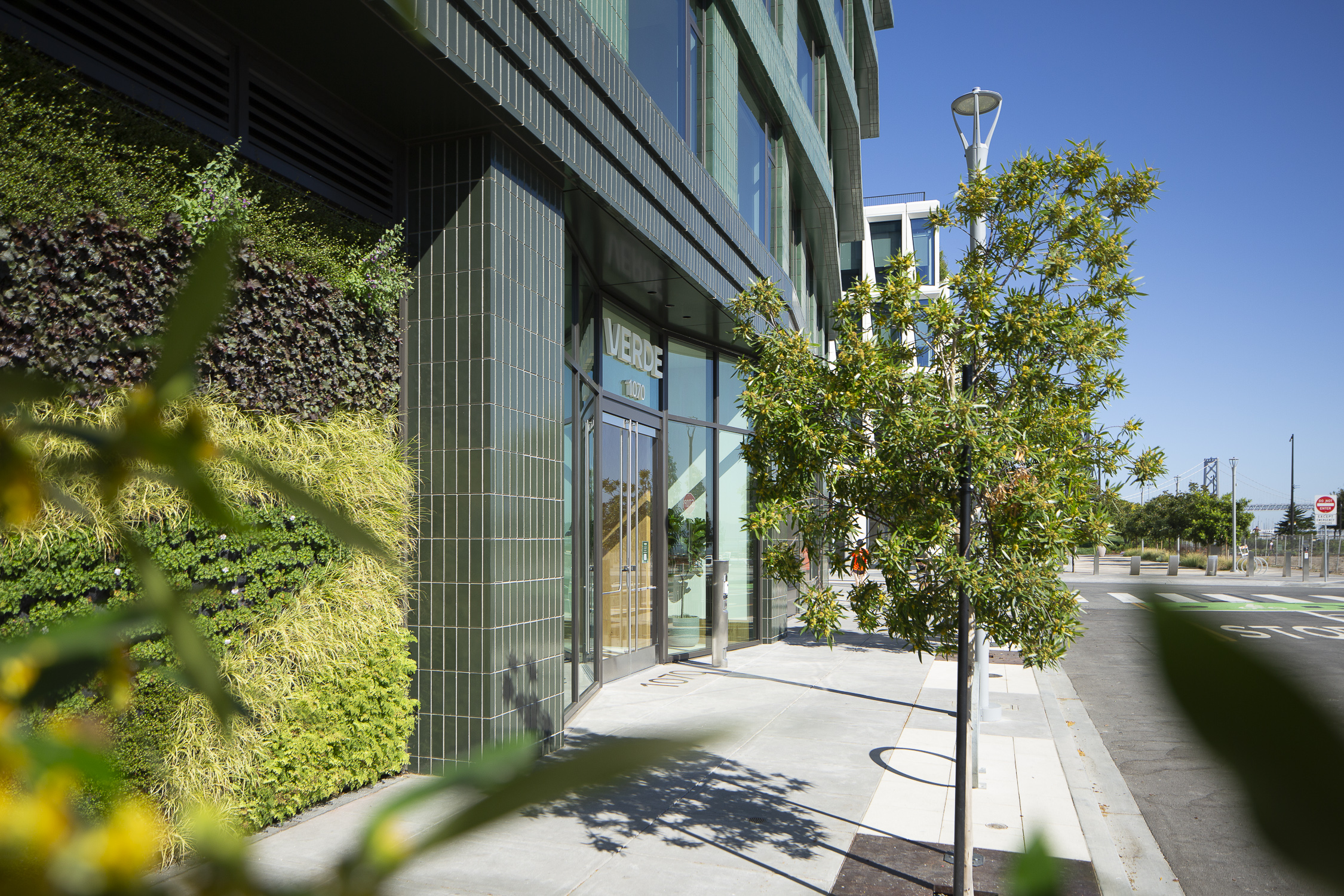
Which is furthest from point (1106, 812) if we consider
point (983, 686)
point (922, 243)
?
point (922, 243)

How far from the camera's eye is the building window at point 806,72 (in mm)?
15875

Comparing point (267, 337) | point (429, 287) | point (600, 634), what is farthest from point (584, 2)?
point (600, 634)

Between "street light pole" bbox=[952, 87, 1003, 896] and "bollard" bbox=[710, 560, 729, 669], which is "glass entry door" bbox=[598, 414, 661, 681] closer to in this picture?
"bollard" bbox=[710, 560, 729, 669]

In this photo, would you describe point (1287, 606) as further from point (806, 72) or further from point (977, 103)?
point (977, 103)

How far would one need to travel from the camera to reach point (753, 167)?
13383mm

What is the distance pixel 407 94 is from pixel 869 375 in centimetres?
369

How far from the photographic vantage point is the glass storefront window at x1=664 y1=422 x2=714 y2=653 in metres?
12.9

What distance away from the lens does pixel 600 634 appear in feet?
35.2

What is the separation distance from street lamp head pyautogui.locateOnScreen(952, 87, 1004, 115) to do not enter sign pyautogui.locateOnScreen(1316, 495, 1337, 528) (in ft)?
114

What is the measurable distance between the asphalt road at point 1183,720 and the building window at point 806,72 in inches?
397

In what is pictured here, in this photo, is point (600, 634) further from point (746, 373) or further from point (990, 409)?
point (990, 409)

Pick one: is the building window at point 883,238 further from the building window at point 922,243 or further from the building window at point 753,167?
the building window at point 753,167

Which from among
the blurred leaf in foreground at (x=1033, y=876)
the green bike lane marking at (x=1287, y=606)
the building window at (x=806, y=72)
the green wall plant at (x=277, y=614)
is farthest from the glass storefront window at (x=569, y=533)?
the green bike lane marking at (x=1287, y=606)

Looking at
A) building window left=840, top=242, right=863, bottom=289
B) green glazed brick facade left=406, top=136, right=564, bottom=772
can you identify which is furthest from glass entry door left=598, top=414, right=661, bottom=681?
building window left=840, top=242, right=863, bottom=289
